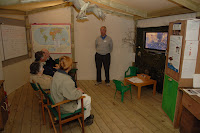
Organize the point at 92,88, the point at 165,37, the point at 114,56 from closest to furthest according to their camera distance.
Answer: the point at 165,37 < the point at 92,88 < the point at 114,56

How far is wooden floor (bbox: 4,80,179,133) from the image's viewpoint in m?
2.83

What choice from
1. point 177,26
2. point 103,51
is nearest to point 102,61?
point 103,51

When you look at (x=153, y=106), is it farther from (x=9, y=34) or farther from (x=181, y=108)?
(x=9, y=34)

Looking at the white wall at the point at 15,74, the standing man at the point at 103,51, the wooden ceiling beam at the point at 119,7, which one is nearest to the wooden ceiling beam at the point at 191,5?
the wooden ceiling beam at the point at 119,7

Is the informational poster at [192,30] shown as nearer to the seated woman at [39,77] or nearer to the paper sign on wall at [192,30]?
the paper sign on wall at [192,30]

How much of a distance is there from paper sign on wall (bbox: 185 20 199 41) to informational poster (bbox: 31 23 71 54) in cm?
370

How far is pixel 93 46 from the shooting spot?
17.7 ft

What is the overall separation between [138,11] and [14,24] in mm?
3586

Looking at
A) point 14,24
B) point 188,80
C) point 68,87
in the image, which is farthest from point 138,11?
point 14,24

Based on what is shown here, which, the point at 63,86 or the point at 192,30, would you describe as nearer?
the point at 63,86

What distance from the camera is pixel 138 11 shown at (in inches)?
174

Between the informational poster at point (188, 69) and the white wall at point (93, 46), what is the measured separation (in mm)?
3037

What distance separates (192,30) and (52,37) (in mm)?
4128

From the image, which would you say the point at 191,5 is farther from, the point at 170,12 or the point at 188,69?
the point at 188,69
